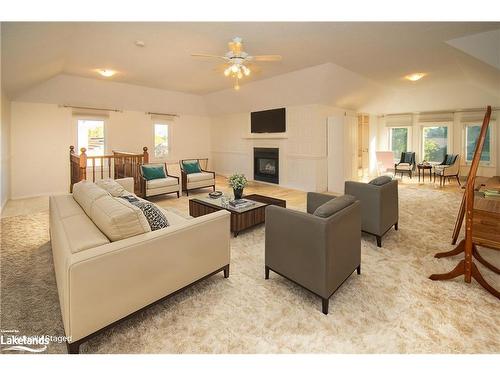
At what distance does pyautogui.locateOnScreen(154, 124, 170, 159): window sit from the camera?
813 centimetres

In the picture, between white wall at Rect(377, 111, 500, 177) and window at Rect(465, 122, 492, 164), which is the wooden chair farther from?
window at Rect(465, 122, 492, 164)

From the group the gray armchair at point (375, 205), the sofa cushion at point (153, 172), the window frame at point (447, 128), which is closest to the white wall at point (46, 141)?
the sofa cushion at point (153, 172)

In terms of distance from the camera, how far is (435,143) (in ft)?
29.3

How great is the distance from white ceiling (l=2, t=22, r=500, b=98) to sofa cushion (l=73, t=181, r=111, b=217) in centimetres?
170

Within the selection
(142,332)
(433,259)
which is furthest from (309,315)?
(433,259)

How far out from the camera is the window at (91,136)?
6570mm

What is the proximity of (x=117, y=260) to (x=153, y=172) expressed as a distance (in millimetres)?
4415

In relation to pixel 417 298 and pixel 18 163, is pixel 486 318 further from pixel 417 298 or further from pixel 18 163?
pixel 18 163

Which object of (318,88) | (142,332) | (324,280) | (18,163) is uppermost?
(318,88)

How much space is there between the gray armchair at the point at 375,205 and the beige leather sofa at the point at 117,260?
1.85m

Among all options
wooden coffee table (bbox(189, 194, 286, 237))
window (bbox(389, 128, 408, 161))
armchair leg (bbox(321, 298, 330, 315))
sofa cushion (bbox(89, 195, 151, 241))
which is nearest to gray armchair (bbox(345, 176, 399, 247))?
wooden coffee table (bbox(189, 194, 286, 237))
